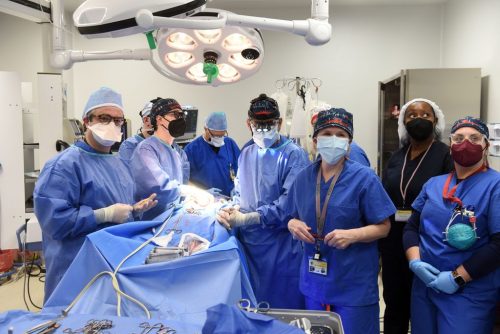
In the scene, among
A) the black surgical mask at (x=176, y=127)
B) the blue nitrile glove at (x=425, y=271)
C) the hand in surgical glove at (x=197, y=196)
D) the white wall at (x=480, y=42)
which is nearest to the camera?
the blue nitrile glove at (x=425, y=271)

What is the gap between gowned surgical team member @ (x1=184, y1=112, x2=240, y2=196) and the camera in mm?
3441

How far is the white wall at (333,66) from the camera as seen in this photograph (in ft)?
16.1

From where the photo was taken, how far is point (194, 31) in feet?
4.94

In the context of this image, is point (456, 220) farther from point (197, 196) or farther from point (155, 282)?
point (197, 196)

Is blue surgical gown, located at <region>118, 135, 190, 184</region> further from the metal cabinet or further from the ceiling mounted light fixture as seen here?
the metal cabinet

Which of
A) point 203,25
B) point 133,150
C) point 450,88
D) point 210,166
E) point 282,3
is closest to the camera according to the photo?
point 203,25

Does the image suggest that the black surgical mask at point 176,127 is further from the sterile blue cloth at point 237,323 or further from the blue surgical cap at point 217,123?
the sterile blue cloth at point 237,323

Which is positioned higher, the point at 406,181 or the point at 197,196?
the point at 406,181

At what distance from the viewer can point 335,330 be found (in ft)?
3.99

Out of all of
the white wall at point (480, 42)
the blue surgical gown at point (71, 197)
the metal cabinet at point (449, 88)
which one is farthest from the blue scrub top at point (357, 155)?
the white wall at point (480, 42)

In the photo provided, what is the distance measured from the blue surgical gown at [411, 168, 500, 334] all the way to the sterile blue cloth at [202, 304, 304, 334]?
3.17ft

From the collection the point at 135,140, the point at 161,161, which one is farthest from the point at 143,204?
the point at 135,140

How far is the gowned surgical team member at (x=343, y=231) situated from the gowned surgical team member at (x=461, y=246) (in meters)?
0.19

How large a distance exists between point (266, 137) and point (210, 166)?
1126mm
